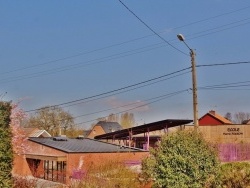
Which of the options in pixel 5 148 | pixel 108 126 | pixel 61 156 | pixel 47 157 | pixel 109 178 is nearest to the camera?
pixel 5 148

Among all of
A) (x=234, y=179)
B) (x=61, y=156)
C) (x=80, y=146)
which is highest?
(x=80, y=146)

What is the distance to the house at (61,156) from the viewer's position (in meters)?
32.5

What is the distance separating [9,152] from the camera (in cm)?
1231

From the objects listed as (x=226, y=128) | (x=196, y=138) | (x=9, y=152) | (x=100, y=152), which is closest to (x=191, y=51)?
(x=196, y=138)

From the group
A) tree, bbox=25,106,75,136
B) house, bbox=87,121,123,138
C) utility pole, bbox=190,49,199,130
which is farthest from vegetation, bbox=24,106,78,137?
utility pole, bbox=190,49,199,130

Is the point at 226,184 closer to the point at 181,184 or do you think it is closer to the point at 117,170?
the point at 181,184

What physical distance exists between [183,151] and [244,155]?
3077cm

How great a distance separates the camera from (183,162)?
12.5m

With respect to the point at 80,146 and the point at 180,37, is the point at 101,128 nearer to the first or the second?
the point at 80,146

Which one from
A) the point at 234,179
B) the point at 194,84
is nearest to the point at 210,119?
the point at 194,84

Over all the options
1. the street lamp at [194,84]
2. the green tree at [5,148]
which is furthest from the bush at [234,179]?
the green tree at [5,148]

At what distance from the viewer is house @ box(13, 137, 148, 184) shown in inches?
1281

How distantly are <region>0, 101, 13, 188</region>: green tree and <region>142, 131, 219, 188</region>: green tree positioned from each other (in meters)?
4.48

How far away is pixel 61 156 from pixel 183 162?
2156 cm
